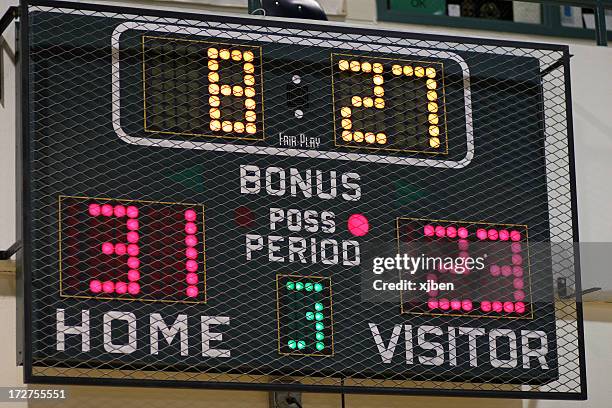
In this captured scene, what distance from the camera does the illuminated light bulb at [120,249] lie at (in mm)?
3895

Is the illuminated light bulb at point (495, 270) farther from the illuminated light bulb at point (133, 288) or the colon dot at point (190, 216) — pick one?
the illuminated light bulb at point (133, 288)

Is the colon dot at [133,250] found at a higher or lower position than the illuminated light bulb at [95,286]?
higher

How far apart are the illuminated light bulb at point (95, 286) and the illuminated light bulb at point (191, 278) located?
0.21 meters

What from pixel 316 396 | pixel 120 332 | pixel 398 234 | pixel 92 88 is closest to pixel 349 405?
pixel 316 396

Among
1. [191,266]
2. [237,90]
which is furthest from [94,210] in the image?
[237,90]

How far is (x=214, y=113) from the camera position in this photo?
13.3ft

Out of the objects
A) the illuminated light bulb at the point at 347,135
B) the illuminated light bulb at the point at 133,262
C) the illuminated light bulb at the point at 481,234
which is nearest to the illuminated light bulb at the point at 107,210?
the illuminated light bulb at the point at 133,262

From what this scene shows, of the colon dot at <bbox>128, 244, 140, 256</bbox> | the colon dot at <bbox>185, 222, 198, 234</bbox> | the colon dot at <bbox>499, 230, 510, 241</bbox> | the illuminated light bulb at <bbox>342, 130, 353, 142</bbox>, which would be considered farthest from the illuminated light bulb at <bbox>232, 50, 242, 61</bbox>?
the colon dot at <bbox>499, 230, 510, 241</bbox>

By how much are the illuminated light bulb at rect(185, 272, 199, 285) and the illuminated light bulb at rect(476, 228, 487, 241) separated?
743mm

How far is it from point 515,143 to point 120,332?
1162 millimetres

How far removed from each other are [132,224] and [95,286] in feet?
0.58

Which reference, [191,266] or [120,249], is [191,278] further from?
[120,249]

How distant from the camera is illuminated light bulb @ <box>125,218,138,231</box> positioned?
3.92 metres

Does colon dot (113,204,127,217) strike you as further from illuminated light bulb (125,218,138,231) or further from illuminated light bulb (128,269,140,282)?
illuminated light bulb (128,269,140,282)
